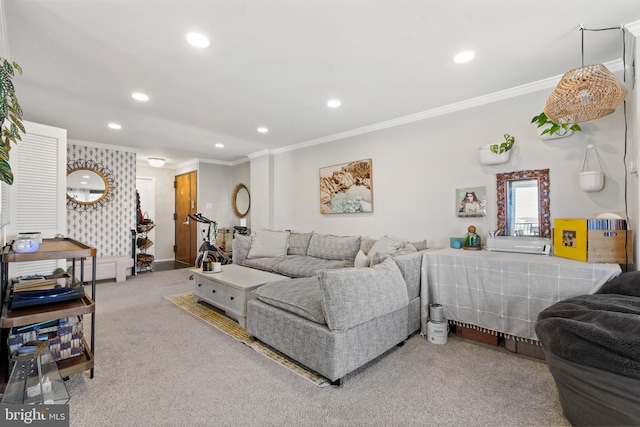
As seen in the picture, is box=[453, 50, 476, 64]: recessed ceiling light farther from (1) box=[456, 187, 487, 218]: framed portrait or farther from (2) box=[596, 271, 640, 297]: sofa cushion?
(2) box=[596, 271, 640, 297]: sofa cushion

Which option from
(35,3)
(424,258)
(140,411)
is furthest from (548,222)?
(35,3)

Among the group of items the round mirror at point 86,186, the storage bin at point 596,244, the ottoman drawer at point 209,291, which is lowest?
the ottoman drawer at point 209,291

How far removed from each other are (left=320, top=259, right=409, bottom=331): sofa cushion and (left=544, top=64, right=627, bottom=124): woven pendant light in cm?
164

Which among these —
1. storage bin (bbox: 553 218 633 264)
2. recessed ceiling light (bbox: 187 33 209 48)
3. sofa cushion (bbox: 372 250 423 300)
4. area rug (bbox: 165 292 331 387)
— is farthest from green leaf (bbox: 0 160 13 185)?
storage bin (bbox: 553 218 633 264)

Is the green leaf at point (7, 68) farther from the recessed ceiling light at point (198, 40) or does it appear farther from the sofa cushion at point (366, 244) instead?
the sofa cushion at point (366, 244)

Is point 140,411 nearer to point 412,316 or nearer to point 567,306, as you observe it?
point 412,316

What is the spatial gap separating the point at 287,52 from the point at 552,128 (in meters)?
2.38

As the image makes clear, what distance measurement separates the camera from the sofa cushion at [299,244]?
4716 mm

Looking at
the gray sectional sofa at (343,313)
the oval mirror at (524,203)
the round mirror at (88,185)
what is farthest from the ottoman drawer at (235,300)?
the round mirror at (88,185)

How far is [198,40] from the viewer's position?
6.91 ft

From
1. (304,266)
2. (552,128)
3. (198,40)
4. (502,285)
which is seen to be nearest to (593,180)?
(552,128)

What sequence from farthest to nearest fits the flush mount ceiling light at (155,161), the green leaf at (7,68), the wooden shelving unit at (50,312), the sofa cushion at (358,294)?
the flush mount ceiling light at (155,161) → the sofa cushion at (358,294) → the wooden shelving unit at (50,312) → the green leaf at (7,68)

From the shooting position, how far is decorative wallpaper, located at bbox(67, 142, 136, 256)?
Result: 5145 mm

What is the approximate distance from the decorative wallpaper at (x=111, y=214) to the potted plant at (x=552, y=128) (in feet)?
20.7
